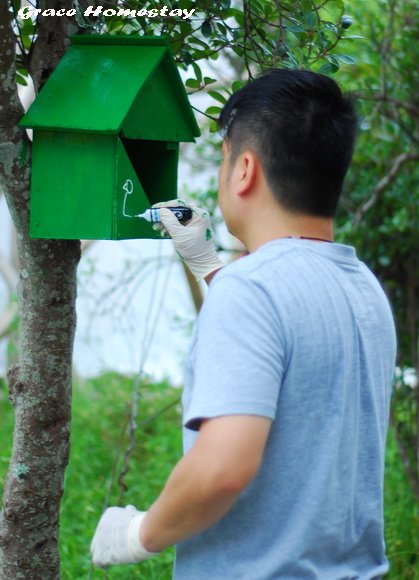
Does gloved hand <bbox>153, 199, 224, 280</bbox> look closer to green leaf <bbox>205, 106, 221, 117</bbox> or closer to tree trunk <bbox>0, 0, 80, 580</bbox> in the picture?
tree trunk <bbox>0, 0, 80, 580</bbox>

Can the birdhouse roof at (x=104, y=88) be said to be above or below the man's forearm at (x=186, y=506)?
above

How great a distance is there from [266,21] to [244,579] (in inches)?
49.6

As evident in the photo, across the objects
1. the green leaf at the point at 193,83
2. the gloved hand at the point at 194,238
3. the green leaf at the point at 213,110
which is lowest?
the gloved hand at the point at 194,238

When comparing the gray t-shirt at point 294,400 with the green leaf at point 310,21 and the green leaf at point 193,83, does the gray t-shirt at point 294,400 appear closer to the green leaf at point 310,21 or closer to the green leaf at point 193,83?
the green leaf at point 310,21

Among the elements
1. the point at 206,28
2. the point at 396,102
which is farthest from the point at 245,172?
the point at 396,102

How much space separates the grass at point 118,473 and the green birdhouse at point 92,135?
1.19m

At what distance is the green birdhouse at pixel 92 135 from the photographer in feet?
5.74

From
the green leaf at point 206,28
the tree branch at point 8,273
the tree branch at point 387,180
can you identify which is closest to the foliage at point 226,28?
the green leaf at point 206,28

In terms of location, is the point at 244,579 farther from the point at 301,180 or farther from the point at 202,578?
the point at 301,180

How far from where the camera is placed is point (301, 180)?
1.34 metres

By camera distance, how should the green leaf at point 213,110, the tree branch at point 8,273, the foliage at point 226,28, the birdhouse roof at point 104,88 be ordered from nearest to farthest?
1. the birdhouse roof at point 104,88
2. the foliage at point 226,28
3. the green leaf at point 213,110
4. the tree branch at point 8,273

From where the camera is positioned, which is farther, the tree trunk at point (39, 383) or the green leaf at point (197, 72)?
the green leaf at point (197, 72)

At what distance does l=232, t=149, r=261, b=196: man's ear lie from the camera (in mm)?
1357

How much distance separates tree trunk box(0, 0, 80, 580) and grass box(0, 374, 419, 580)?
2.21 feet
